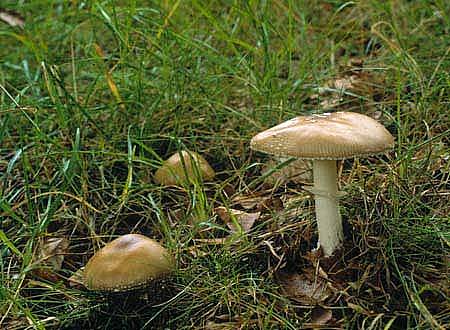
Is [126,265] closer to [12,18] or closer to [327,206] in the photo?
[327,206]

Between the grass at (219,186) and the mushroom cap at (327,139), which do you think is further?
the grass at (219,186)

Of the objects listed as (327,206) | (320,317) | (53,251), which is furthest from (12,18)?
(320,317)

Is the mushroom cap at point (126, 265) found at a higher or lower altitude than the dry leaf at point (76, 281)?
higher

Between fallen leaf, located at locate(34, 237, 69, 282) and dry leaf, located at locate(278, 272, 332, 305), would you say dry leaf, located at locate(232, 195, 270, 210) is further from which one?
fallen leaf, located at locate(34, 237, 69, 282)

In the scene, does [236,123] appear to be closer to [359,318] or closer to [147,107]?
[147,107]

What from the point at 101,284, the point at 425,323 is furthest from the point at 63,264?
the point at 425,323

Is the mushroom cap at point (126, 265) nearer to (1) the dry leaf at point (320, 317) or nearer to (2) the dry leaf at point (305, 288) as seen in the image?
(2) the dry leaf at point (305, 288)

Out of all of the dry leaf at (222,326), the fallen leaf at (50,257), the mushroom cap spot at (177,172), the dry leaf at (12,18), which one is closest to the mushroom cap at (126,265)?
the dry leaf at (222,326)

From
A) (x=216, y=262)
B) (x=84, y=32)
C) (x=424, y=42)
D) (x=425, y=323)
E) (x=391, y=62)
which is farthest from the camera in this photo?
(x=84, y=32)
